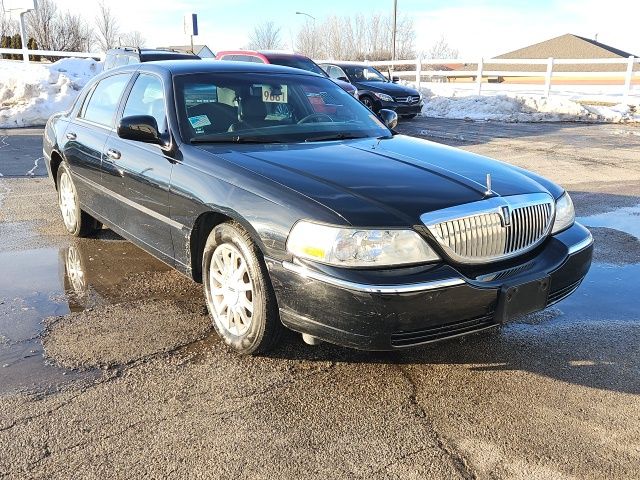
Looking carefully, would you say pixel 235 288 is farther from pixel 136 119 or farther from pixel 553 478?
pixel 553 478

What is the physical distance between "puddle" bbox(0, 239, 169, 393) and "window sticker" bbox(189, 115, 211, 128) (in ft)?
4.48

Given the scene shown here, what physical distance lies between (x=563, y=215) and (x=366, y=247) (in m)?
1.45

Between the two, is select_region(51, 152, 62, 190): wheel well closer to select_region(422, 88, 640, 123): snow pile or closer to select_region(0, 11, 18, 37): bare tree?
select_region(422, 88, 640, 123): snow pile

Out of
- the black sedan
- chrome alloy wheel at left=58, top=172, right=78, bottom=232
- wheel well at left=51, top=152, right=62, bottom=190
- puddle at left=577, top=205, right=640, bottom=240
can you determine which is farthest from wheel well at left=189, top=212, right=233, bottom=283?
puddle at left=577, top=205, right=640, bottom=240

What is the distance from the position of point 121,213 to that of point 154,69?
1080mm

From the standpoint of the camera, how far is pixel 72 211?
561 centimetres

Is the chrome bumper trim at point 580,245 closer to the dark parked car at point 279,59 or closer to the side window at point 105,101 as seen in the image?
the side window at point 105,101

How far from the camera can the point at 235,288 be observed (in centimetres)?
331

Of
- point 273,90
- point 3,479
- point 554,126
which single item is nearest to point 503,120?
point 554,126

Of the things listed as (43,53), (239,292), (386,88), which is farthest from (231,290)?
(43,53)

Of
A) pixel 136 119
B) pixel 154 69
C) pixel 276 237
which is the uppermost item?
pixel 154 69

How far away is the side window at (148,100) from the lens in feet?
13.1

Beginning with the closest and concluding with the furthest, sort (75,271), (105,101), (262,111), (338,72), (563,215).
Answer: (563,215) → (262,111) → (75,271) → (105,101) → (338,72)

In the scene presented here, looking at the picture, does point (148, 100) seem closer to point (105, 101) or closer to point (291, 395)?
point (105, 101)
